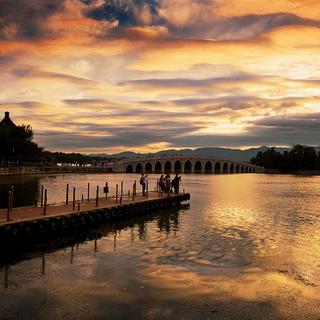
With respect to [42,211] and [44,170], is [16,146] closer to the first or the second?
[44,170]

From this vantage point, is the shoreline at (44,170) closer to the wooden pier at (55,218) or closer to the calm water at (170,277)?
the wooden pier at (55,218)

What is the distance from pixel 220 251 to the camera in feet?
88.5

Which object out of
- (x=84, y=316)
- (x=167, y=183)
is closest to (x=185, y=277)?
(x=84, y=316)

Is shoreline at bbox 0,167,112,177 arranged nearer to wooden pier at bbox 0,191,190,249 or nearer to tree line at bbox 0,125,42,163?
tree line at bbox 0,125,42,163

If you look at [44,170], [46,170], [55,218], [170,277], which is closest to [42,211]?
[55,218]

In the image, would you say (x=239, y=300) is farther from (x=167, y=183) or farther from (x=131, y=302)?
(x=167, y=183)

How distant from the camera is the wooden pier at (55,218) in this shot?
26.7 metres

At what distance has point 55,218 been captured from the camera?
30781mm

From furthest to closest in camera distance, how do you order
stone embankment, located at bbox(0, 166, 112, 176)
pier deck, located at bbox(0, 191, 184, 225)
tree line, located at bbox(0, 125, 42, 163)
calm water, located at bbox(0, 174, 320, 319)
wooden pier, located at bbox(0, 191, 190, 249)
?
1. tree line, located at bbox(0, 125, 42, 163)
2. stone embankment, located at bbox(0, 166, 112, 176)
3. pier deck, located at bbox(0, 191, 184, 225)
4. wooden pier, located at bbox(0, 191, 190, 249)
5. calm water, located at bbox(0, 174, 320, 319)

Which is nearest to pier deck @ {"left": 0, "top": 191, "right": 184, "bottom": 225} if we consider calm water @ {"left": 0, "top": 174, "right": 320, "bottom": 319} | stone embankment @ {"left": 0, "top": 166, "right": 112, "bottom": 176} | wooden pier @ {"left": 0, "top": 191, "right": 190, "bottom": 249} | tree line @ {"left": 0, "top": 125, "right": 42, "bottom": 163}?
wooden pier @ {"left": 0, "top": 191, "right": 190, "bottom": 249}

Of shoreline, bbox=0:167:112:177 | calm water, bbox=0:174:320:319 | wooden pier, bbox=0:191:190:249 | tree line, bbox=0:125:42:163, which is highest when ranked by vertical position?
tree line, bbox=0:125:42:163

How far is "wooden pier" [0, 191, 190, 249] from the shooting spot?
2673cm

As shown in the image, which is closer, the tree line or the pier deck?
the pier deck

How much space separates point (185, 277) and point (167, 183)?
3660 centimetres
